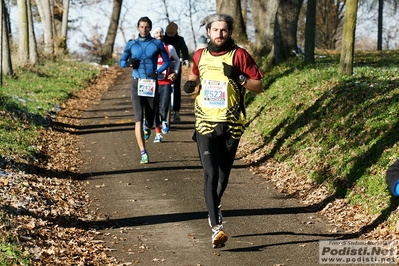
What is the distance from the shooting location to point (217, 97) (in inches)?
308

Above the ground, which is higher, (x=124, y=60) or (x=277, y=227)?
(x=124, y=60)

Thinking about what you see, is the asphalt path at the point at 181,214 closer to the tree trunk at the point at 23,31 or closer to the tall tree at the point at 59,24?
the tree trunk at the point at 23,31

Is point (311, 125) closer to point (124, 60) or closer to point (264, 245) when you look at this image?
point (124, 60)

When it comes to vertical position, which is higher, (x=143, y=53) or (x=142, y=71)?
(x=143, y=53)

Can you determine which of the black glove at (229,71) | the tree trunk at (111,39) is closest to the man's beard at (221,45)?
the black glove at (229,71)

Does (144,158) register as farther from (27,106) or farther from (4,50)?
(4,50)

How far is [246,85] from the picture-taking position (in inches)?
307

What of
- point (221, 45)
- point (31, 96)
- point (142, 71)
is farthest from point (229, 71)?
point (31, 96)

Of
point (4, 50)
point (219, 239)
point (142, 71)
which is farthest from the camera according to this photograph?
point (4, 50)

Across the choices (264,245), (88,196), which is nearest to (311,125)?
(88,196)

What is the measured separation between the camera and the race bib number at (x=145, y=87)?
13.3 metres

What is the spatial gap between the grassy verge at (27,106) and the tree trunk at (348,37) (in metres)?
6.57

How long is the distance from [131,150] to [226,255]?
7646 mm

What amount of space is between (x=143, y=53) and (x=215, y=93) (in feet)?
18.8
